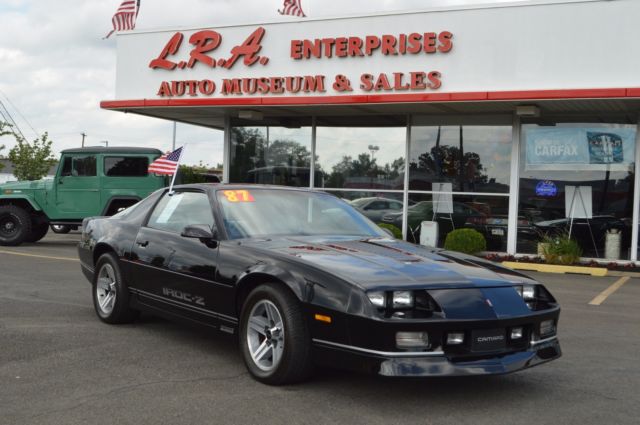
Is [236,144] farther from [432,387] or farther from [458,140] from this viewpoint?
[432,387]

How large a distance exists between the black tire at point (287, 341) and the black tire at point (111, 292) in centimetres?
214

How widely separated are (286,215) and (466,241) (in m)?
10.0

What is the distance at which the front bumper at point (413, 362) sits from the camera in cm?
412

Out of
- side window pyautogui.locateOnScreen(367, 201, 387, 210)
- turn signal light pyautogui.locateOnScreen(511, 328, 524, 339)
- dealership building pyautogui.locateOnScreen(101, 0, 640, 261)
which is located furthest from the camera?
side window pyautogui.locateOnScreen(367, 201, 387, 210)

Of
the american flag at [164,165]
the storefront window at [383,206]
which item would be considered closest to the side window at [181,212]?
the american flag at [164,165]

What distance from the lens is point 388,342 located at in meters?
4.14

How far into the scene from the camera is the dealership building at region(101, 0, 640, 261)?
14055 millimetres

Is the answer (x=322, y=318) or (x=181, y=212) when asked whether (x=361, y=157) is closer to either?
(x=181, y=212)

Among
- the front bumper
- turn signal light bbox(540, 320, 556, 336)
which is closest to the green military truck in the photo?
the front bumper

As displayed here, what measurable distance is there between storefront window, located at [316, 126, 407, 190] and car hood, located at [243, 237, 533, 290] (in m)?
11.4

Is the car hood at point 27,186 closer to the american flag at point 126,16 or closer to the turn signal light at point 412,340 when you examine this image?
the american flag at point 126,16

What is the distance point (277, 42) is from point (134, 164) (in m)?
4.45

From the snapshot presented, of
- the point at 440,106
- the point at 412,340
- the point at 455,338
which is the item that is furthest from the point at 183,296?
the point at 440,106

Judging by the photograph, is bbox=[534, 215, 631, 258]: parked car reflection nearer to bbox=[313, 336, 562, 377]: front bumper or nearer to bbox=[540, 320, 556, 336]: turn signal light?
bbox=[540, 320, 556, 336]: turn signal light
